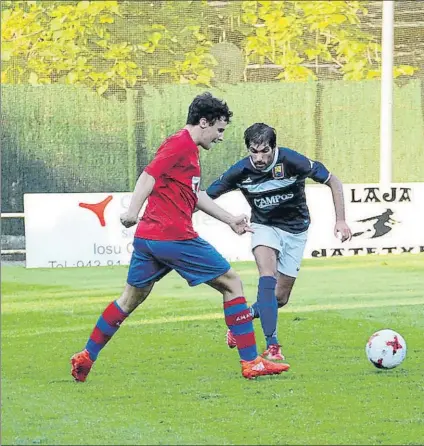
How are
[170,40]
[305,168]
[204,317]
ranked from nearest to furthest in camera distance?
[305,168] → [204,317] → [170,40]

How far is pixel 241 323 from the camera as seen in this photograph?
22.6 ft

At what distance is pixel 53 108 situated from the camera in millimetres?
17422

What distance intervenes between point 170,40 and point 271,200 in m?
10.4

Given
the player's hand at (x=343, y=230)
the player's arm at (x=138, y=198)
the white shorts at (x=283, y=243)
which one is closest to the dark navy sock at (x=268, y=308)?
the white shorts at (x=283, y=243)

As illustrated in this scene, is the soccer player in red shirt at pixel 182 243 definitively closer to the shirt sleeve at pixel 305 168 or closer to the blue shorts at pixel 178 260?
the blue shorts at pixel 178 260

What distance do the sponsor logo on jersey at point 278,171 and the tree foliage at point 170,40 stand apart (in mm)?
10217

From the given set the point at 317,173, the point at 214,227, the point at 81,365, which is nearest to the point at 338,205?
the point at 317,173

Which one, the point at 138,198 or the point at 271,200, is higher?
the point at 138,198

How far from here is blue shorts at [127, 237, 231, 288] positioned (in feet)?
22.2

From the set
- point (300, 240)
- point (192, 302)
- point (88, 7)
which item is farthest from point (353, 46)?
point (300, 240)

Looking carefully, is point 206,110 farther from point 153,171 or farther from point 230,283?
point 230,283

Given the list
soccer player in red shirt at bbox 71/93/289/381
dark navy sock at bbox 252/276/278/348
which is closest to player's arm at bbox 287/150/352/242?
dark navy sock at bbox 252/276/278/348

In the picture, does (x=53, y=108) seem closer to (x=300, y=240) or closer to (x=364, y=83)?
(x=364, y=83)

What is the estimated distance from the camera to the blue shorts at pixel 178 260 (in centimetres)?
675
